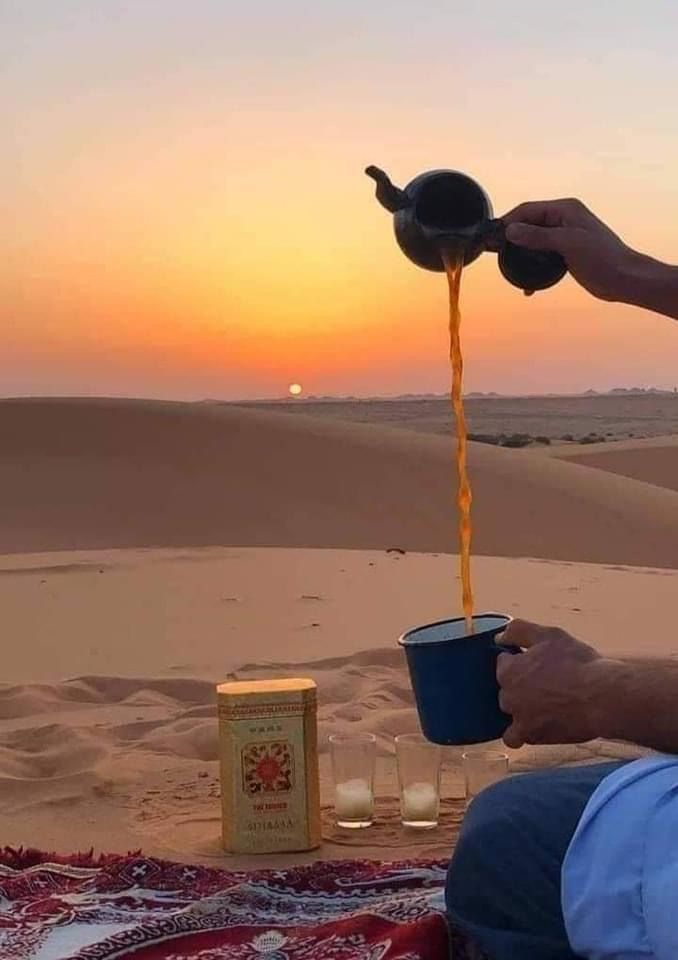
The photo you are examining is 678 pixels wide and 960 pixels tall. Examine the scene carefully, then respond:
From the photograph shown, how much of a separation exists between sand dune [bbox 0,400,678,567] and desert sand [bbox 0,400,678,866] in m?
0.05

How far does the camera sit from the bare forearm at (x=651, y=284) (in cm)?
270

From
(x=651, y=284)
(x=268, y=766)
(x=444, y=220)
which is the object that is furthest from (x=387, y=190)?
(x=268, y=766)

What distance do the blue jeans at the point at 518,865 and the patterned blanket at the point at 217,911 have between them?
188 mm

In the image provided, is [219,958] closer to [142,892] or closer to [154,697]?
[142,892]

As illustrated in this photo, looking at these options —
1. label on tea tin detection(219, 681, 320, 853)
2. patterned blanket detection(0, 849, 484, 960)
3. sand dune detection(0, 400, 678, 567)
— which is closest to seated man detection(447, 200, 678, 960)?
patterned blanket detection(0, 849, 484, 960)

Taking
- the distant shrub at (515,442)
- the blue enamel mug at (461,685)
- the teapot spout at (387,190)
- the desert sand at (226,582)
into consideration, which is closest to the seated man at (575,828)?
the blue enamel mug at (461,685)

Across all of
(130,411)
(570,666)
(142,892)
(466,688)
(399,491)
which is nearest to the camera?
(570,666)

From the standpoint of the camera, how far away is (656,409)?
7144 centimetres

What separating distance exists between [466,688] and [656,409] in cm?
7083

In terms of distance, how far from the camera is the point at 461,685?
252 centimetres

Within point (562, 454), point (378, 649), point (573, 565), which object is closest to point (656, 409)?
point (562, 454)

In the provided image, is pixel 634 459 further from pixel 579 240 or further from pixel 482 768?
pixel 579 240

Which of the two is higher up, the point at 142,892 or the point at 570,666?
the point at 570,666

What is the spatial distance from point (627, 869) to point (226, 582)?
7.05m
